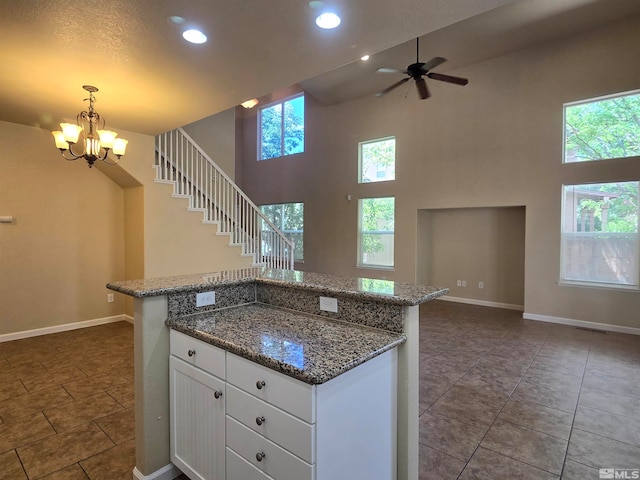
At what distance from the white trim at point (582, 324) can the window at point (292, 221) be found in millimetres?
5128

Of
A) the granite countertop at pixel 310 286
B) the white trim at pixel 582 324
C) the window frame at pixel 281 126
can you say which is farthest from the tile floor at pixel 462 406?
the window frame at pixel 281 126

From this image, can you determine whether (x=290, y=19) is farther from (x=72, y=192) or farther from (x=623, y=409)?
(x=72, y=192)

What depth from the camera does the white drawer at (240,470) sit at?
4.58 feet

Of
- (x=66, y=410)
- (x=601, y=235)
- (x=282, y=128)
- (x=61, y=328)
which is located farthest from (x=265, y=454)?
(x=282, y=128)

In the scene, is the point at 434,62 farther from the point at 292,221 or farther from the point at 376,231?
the point at 292,221

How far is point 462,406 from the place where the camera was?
9.04 feet

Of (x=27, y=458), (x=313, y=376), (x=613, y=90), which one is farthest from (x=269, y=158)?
(x=313, y=376)

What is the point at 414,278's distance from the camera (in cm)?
688

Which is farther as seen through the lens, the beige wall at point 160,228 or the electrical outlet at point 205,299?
the beige wall at point 160,228

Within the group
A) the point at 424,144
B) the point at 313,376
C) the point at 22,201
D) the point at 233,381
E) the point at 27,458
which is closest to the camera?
the point at 313,376

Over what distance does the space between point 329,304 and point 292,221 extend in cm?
731

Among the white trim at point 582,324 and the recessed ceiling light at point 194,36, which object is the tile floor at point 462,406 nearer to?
the white trim at point 582,324

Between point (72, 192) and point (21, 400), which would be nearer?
point (21, 400)

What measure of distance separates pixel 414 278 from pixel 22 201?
20.8 ft
